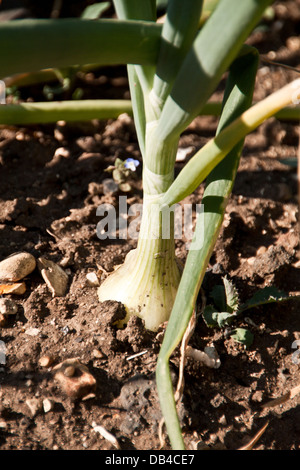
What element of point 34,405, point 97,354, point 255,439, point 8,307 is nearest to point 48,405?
point 34,405

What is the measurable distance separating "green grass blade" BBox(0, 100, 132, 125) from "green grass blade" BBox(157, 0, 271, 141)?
626 millimetres

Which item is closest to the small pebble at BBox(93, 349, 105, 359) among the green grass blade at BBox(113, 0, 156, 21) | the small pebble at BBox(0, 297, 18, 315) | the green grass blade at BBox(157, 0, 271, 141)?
the small pebble at BBox(0, 297, 18, 315)

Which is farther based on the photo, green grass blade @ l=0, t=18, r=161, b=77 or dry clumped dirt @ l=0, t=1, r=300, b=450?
dry clumped dirt @ l=0, t=1, r=300, b=450

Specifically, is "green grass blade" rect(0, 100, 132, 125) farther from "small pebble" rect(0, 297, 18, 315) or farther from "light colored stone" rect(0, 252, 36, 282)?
"small pebble" rect(0, 297, 18, 315)

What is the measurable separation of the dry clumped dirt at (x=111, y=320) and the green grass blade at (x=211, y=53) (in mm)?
506

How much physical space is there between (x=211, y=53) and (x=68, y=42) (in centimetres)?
22

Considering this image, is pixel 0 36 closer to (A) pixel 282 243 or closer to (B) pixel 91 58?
(B) pixel 91 58

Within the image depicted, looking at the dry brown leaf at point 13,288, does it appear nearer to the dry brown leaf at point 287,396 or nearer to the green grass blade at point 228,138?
the green grass blade at point 228,138

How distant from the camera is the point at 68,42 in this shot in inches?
28.1

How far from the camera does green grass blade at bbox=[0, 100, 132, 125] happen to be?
1.39 m

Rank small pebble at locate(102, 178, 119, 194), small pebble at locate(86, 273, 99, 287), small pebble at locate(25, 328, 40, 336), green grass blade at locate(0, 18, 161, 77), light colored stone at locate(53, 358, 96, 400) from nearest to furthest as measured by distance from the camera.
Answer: green grass blade at locate(0, 18, 161, 77) < light colored stone at locate(53, 358, 96, 400) < small pebble at locate(25, 328, 40, 336) < small pebble at locate(86, 273, 99, 287) < small pebble at locate(102, 178, 119, 194)

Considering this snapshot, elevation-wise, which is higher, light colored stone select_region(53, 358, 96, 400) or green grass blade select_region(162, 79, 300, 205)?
green grass blade select_region(162, 79, 300, 205)

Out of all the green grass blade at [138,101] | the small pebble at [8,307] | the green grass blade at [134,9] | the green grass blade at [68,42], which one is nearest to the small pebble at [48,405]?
the small pebble at [8,307]

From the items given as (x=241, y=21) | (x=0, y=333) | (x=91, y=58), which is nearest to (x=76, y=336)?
(x=0, y=333)
